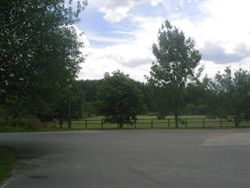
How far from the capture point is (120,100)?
45.5 metres

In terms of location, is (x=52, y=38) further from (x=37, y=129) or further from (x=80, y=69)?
(x=37, y=129)

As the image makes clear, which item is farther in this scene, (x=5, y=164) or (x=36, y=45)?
(x=36, y=45)

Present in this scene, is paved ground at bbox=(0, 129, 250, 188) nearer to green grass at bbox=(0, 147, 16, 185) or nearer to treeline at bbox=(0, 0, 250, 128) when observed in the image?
green grass at bbox=(0, 147, 16, 185)

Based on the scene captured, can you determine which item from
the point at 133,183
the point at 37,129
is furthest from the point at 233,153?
the point at 37,129

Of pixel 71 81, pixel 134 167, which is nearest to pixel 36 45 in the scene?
pixel 71 81

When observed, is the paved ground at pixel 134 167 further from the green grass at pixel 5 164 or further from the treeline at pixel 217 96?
the treeline at pixel 217 96

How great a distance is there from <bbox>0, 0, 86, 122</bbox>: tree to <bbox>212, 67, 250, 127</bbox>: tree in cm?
2337

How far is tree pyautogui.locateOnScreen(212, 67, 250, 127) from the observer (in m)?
43.1

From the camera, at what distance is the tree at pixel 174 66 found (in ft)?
142

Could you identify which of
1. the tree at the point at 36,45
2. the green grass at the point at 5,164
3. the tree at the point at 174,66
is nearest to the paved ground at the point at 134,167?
the green grass at the point at 5,164

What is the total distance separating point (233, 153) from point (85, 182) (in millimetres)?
9031

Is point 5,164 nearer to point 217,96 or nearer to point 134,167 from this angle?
point 134,167

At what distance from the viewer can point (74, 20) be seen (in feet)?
73.8

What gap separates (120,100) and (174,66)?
20.6 feet
